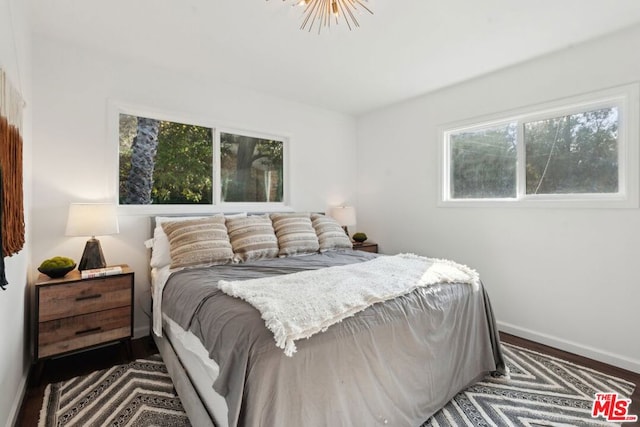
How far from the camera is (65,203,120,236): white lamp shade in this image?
7.34 ft

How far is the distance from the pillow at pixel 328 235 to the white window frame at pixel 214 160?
2.20 feet

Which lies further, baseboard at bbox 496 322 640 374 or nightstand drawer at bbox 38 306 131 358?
baseboard at bbox 496 322 640 374

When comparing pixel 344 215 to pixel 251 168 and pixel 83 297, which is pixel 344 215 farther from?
pixel 83 297

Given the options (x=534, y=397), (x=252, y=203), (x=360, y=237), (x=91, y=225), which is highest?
(x=252, y=203)

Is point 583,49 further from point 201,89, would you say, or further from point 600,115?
point 201,89

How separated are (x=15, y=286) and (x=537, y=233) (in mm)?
3782

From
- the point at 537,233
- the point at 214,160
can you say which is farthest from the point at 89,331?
the point at 537,233

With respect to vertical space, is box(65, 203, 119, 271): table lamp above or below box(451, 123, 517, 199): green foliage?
below

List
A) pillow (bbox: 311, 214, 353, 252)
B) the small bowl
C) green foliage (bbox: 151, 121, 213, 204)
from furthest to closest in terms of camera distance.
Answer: pillow (bbox: 311, 214, 353, 252), green foliage (bbox: 151, 121, 213, 204), the small bowl

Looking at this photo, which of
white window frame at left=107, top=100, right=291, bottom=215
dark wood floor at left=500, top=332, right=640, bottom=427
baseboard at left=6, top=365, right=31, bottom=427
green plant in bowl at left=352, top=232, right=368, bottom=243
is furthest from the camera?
green plant in bowl at left=352, top=232, right=368, bottom=243

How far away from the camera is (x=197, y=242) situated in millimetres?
2361

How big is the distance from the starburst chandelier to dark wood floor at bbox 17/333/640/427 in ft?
9.16

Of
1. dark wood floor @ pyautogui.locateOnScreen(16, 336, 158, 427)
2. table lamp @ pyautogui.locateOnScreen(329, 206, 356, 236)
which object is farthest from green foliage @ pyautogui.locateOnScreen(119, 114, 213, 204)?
table lamp @ pyautogui.locateOnScreen(329, 206, 356, 236)

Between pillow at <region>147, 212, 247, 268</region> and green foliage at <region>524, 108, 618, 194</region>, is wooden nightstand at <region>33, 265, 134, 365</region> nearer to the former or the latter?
pillow at <region>147, 212, 247, 268</region>
